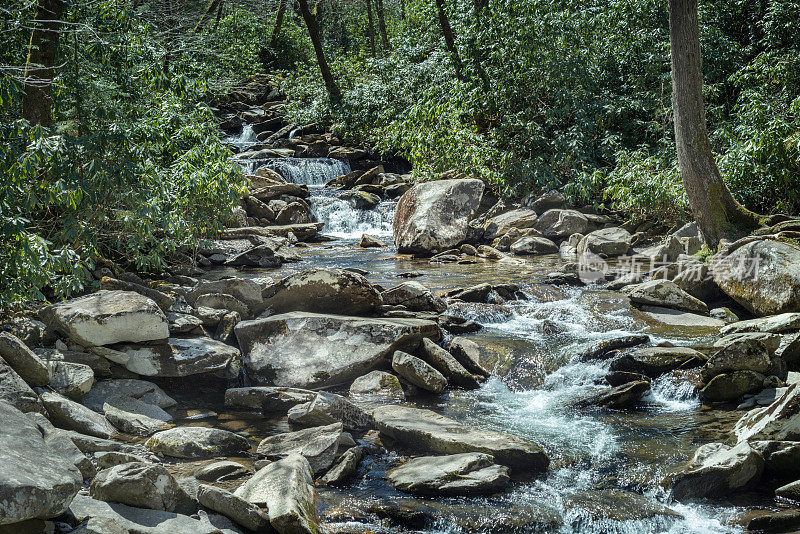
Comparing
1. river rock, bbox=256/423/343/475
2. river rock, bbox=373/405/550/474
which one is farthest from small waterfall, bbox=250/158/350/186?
river rock, bbox=256/423/343/475

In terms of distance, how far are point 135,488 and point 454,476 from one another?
205 centimetres

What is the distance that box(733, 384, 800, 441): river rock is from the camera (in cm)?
450

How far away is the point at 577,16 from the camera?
48.6ft

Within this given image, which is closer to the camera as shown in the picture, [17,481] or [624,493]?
[17,481]

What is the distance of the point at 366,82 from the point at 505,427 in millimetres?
19048

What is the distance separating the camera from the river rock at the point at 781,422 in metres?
4.50

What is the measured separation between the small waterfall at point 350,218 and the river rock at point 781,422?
11264 millimetres

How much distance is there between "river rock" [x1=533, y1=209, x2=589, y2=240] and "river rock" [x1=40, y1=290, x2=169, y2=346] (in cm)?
904

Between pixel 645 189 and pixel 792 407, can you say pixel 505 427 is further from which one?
pixel 645 189

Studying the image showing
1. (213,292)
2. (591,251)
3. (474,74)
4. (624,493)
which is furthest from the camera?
(474,74)

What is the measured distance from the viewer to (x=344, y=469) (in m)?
4.56

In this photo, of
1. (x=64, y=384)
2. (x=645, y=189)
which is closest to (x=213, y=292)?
(x=64, y=384)

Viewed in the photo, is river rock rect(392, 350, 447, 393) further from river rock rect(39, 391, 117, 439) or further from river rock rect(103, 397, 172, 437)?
river rock rect(39, 391, 117, 439)

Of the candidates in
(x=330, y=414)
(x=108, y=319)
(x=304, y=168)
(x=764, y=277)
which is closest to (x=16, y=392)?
(x=108, y=319)
